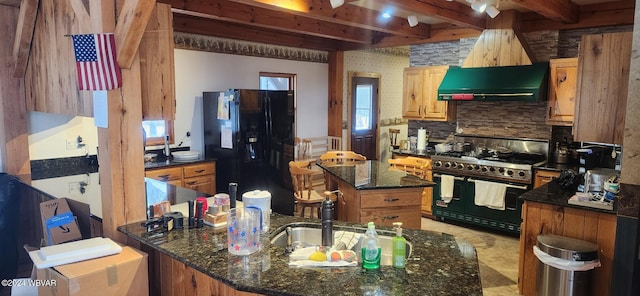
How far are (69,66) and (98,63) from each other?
909 mm

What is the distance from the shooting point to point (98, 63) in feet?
7.01

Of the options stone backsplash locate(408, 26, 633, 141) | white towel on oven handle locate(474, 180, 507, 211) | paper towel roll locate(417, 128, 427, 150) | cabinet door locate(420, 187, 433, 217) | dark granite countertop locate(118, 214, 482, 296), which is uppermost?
stone backsplash locate(408, 26, 633, 141)

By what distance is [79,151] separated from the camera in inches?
165

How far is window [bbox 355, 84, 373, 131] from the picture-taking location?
815 centimetres

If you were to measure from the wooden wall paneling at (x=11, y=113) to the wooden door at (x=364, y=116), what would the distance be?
5.26 m

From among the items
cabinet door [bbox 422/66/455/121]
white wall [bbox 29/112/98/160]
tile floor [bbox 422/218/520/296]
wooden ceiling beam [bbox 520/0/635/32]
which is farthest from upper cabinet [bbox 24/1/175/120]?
wooden ceiling beam [bbox 520/0/635/32]

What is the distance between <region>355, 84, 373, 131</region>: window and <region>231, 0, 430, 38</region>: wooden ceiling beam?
235 cm

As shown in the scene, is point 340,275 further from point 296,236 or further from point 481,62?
point 481,62

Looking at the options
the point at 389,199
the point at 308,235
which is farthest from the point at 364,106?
the point at 308,235

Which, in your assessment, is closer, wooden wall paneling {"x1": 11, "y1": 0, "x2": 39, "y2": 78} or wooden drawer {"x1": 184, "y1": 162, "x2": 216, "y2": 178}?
wooden wall paneling {"x1": 11, "y1": 0, "x2": 39, "y2": 78}

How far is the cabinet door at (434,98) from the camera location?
5859mm

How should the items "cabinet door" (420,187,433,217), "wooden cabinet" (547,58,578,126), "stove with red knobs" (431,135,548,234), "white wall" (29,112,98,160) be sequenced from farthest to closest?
"cabinet door" (420,187,433,217) < "stove with red knobs" (431,135,548,234) < "wooden cabinet" (547,58,578,126) < "white wall" (29,112,98,160)

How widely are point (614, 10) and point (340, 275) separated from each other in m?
4.78

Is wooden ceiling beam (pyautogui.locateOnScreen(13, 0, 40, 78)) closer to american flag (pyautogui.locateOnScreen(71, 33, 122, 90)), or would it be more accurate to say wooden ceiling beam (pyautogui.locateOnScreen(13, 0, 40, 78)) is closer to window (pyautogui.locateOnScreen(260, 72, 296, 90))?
american flag (pyautogui.locateOnScreen(71, 33, 122, 90))
